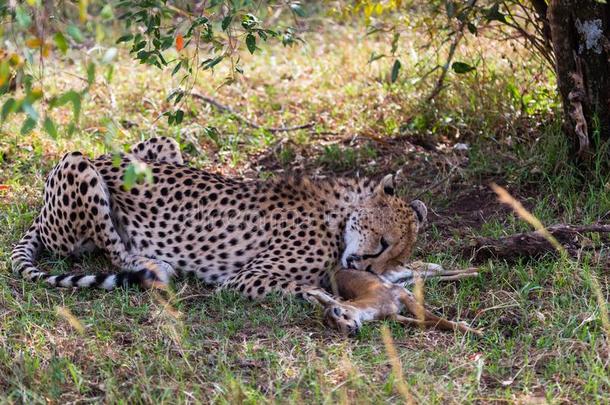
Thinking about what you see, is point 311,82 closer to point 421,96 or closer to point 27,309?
point 421,96

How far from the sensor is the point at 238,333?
402cm

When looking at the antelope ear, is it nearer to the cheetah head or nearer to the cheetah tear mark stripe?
the cheetah head

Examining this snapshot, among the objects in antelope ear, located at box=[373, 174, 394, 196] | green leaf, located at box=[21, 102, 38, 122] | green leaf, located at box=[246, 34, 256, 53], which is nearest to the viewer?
green leaf, located at box=[21, 102, 38, 122]

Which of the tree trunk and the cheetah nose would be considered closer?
the cheetah nose

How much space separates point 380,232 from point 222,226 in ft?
2.78

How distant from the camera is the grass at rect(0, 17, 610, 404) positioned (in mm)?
3469

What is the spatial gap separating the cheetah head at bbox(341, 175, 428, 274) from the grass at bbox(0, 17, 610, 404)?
29 centimetres

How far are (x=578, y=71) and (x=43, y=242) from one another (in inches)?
120

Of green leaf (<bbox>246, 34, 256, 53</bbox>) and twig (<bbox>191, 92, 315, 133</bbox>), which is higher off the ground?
green leaf (<bbox>246, 34, 256, 53</bbox>)

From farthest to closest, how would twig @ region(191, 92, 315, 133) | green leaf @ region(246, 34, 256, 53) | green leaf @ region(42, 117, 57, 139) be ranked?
1. twig @ region(191, 92, 315, 133)
2. green leaf @ region(246, 34, 256, 53)
3. green leaf @ region(42, 117, 57, 139)

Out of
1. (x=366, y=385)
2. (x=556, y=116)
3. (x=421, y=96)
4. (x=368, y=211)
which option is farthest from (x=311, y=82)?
(x=366, y=385)

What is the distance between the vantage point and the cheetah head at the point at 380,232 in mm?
4727

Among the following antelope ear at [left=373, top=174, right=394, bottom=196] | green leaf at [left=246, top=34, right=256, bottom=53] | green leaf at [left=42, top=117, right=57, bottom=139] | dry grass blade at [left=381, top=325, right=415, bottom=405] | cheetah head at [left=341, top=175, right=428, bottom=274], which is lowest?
dry grass blade at [left=381, top=325, right=415, bottom=405]

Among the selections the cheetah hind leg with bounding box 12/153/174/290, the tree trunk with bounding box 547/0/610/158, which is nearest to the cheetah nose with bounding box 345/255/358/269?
the cheetah hind leg with bounding box 12/153/174/290
